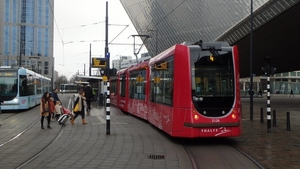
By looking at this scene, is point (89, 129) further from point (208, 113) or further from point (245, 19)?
point (245, 19)

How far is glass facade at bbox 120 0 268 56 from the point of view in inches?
1578

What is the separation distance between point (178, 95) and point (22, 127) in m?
8.11

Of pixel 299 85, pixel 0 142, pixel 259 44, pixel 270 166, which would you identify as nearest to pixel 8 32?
pixel 259 44

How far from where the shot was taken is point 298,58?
49.0 meters

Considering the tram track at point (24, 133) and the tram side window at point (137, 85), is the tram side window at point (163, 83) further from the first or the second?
the tram track at point (24, 133)

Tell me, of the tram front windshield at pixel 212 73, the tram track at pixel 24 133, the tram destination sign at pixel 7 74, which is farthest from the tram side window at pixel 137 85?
the tram destination sign at pixel 7 74

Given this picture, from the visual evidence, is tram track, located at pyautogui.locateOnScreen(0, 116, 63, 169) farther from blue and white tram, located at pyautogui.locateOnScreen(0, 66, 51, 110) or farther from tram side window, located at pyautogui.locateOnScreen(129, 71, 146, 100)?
blue and white tram, located at pyautogui.locateOnScreen(0, 66, 51, 110)

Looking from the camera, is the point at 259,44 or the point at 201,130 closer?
the point at 201,130

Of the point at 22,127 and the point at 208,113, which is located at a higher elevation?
the point at 208,113

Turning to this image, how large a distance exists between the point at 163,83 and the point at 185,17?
38.7m

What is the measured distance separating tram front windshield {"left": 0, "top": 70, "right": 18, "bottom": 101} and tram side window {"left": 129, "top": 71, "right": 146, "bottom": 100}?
8192mm

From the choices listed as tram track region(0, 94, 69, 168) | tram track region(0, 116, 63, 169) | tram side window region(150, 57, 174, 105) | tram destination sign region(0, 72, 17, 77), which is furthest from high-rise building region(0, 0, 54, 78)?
tram side window region(150, 57, 174, 105)

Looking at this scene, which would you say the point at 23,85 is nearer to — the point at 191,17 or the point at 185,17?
the point at 191,17

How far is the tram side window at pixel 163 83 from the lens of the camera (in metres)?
11.4
